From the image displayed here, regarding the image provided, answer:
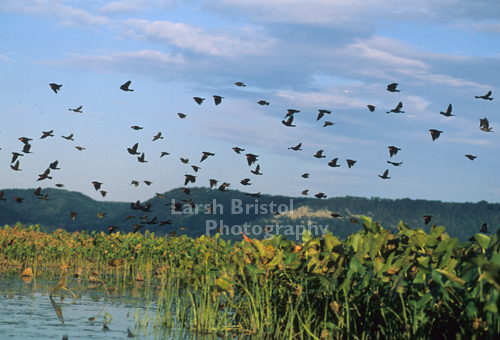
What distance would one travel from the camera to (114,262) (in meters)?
16.9

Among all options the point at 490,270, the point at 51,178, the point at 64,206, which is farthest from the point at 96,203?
the point at 490,270

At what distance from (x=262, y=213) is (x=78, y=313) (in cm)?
5919

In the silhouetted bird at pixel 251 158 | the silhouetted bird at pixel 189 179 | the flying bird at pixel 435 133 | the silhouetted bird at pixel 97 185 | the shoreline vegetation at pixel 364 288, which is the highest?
the flying bird at pixel 435 133

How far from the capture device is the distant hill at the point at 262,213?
58.3 metres

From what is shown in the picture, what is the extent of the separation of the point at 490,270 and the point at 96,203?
242 ft

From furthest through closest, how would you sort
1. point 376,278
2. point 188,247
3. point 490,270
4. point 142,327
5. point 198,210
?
point 198,210, point 188,247, point 142,327, point 376,278, point 490,270

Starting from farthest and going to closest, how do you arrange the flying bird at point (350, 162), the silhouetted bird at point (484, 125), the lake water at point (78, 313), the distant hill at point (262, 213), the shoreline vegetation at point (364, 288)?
the distant hill at point (262, 213) → the flying bird at point (350, 162) → the silhouetted bird at point (484, 125) → the lake water at point (78, 313) → the shoreline vegetation at point (364, 288)

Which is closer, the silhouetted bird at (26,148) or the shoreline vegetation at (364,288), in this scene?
the shoreline vegetation at (364,288)

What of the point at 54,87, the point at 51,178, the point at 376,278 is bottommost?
the point at 376,278

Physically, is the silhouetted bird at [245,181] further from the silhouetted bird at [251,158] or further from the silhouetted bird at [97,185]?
the silhouetted bird at [97,185]

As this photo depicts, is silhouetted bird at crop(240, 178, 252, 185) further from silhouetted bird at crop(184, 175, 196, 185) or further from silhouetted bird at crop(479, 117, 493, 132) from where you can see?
silhouetted bird at crop(479, 117, 493, 132)

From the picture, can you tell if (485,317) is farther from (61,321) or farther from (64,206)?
(64,206)

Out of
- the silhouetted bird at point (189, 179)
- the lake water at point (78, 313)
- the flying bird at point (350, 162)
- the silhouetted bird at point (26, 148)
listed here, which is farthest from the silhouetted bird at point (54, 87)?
the flying bird at point (350, 162)

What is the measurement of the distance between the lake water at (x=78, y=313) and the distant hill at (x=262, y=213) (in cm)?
4280
